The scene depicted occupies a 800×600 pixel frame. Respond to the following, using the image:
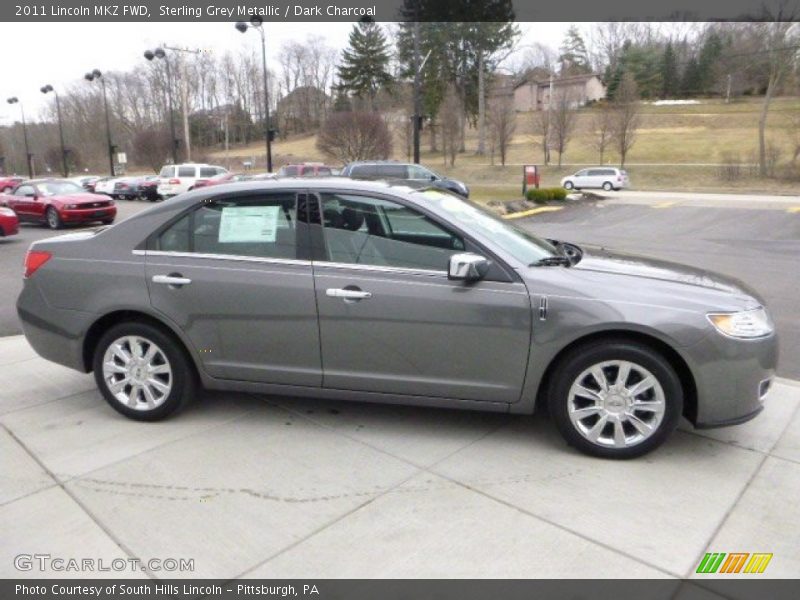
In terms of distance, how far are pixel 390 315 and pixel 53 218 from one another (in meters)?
17.1

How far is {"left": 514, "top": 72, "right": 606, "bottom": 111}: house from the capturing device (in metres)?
89.9

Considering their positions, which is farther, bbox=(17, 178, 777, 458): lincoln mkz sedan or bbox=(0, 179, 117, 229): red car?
bbox=(0, 179, 117, 229): red car

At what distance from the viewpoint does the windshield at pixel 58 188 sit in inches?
707

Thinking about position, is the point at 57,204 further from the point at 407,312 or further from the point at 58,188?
the point at 407,312

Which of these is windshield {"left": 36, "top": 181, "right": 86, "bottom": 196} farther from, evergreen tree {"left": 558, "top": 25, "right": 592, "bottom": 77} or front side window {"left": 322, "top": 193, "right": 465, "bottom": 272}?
evergreen tree {"left": 558, "top": 25, "right": 592, "bottom": 77}

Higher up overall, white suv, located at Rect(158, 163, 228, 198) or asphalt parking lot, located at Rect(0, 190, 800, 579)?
white suv, located at Rect(158, 163, 228, 198)

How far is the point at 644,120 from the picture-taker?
7169 centimetres

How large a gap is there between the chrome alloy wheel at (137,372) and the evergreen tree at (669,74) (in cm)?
9836

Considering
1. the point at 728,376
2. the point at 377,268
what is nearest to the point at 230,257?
the point at 377,268

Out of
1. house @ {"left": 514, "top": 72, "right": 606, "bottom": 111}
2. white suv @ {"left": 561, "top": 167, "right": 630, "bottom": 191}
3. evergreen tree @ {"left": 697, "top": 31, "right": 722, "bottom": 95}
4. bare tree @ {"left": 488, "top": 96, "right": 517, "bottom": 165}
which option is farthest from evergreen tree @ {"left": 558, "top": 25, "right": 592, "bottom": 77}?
white suv @ {"left": 561, "top": 167, "right": 630, "bottom": 191}

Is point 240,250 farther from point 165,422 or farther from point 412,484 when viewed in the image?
point 412,484

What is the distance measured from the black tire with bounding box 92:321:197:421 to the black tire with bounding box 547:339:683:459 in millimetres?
2326

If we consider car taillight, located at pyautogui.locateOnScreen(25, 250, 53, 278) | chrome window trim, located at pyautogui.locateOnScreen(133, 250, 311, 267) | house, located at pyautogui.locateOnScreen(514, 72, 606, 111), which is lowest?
car taillight, located at pyautogui.locateOnScreen(25, 250, 53, 278)

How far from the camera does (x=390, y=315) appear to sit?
12.0 ft
